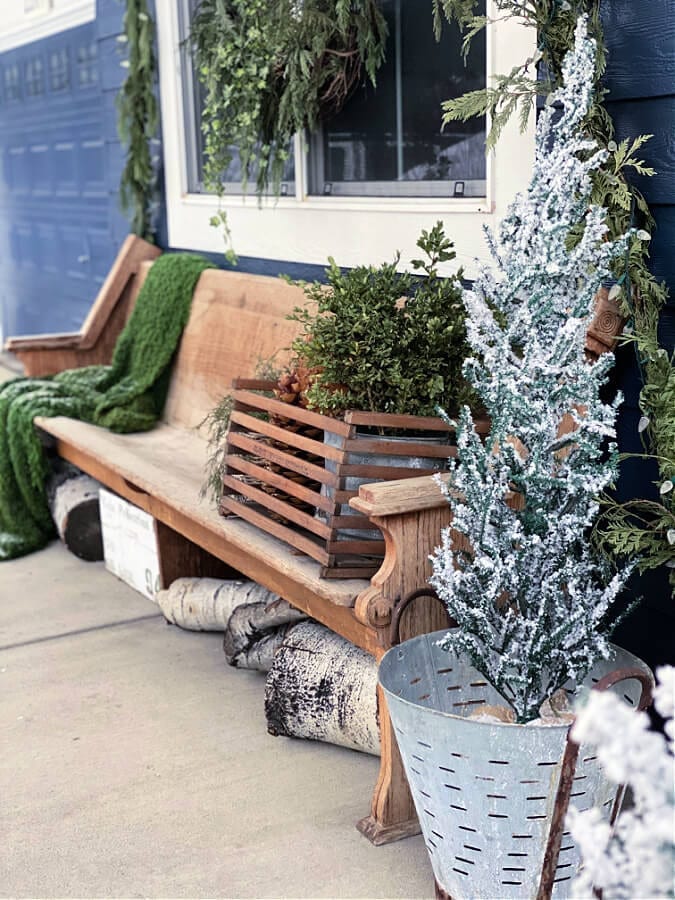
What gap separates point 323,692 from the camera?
2.59 metres

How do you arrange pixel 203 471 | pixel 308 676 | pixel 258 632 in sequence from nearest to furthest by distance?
pixel 308 676 < pixel 258 632 < pixel 203 471

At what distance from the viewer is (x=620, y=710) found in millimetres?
998

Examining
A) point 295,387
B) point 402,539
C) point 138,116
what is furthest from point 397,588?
point 138,116

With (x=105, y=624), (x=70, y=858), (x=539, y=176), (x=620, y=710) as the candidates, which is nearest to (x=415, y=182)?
(x=539, y=176)

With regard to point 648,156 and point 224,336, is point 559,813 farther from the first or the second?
point 224,336

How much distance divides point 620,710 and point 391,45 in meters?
2.71

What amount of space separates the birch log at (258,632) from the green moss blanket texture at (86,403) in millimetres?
1320

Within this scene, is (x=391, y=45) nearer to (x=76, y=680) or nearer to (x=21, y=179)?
(x=76, y=680)

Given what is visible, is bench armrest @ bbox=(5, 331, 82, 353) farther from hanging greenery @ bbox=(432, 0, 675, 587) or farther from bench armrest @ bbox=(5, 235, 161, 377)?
hanging greenery @ bbox=(432, 0, 675, 587)

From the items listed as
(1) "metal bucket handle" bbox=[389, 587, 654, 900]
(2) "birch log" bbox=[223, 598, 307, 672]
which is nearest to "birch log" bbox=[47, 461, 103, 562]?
(2) "birch log" bbox=[223, 598, 307, 672]

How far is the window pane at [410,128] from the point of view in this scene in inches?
120

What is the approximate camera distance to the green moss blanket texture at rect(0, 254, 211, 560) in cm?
419

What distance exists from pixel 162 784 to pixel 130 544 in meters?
1.34

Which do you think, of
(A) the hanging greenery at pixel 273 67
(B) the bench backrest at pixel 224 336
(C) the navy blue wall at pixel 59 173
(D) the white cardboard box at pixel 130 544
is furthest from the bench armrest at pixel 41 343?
(A) the hanging greenery at pixel 273 67
